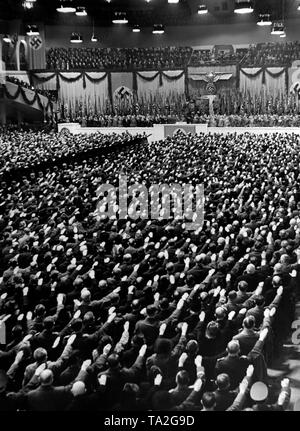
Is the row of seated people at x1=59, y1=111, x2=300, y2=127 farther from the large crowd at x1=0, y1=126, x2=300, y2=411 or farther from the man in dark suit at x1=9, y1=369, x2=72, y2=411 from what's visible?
the man in dark suit at x1=9, y1=369, x2=72, y2=411

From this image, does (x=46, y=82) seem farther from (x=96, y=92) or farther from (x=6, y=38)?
(x=6, y=38)

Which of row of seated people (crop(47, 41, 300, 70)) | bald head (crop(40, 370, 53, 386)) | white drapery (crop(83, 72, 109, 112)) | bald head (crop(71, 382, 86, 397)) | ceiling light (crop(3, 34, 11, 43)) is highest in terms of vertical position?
ceiling light (crop(3, 34, 11, 43))

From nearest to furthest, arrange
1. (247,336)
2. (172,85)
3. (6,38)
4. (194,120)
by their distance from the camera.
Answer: (247,336) → (194,120) → (6,38) → (172,85)

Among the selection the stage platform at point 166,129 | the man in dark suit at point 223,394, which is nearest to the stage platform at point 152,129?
the stage platform at point 166,129

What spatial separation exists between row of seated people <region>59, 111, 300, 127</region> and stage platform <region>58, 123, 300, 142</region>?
1.75 m

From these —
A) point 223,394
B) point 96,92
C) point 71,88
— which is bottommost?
point 223,394

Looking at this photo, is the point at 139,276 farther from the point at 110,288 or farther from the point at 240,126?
the point at 240,126

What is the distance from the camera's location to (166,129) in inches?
1511

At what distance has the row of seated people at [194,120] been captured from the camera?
3953cm

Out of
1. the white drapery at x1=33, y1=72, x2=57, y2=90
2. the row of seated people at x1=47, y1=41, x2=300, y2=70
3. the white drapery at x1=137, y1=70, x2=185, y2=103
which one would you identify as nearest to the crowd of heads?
the row of seated people at x1=47, y1=41, x2=300, y2=70

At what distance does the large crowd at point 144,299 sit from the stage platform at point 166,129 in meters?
18.3

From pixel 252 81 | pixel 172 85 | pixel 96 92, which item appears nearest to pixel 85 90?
pixel 96 92

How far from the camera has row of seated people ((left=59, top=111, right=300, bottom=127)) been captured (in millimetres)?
39531

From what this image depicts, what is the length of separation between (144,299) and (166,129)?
29.7 meters
